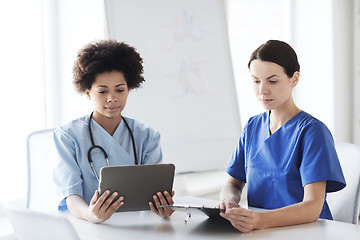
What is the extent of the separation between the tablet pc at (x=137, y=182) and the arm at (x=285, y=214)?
21 cm

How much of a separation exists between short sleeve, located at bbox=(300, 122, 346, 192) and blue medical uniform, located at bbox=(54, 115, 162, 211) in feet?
1.84

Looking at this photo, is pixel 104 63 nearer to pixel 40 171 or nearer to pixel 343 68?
pixel 40 171

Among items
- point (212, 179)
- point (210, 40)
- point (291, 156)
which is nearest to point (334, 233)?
point (291, 156)

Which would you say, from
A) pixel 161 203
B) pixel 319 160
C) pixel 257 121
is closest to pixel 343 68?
pixel 257 121

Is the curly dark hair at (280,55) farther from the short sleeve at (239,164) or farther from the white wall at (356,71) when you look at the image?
the white wall at (356,71)

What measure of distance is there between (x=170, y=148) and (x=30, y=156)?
76 cm

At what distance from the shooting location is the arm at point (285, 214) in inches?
50.5

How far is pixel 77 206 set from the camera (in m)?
1.49

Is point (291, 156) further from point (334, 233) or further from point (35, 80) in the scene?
point (35, 80)

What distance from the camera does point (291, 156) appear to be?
1514 millimetres

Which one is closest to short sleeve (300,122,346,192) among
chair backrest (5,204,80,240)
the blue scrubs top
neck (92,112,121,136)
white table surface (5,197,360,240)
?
the blue scrubs top

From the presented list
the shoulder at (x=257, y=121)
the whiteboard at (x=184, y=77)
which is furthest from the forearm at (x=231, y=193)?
the whiteboard at (x=184, y=77)

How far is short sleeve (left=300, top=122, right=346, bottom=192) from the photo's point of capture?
4.68ft

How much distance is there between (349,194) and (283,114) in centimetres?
35
